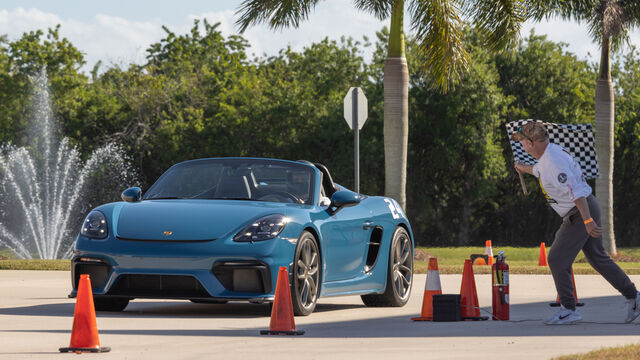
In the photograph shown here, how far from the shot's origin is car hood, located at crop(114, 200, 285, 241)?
951 cm

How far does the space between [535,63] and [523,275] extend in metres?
23.0

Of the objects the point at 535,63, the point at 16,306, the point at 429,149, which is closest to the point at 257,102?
the point at 429,149

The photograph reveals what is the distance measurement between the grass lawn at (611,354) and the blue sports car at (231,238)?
320 centimetres

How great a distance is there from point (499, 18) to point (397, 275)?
1248 centimetres

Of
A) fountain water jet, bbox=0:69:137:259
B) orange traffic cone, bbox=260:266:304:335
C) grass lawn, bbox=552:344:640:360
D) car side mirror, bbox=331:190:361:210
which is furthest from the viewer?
fountain water jet, bbox=0:69:137:259

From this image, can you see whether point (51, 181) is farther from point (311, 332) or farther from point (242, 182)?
point (311, 332)

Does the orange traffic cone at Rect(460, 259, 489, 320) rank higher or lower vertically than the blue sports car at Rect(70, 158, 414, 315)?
lower

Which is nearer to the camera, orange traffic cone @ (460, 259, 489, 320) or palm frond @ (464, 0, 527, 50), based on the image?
orange traffic cone @ (460, 259, 489, 320)

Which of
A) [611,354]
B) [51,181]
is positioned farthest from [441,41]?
[51,181]

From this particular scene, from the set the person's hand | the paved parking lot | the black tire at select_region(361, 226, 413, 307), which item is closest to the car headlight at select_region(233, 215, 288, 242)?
the paved parking lot

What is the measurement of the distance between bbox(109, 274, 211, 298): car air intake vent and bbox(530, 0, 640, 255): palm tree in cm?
1772

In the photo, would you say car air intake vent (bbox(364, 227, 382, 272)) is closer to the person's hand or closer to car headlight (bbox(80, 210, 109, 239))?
the person's hand

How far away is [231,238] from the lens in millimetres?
9469

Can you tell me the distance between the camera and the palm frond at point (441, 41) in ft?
68.8
